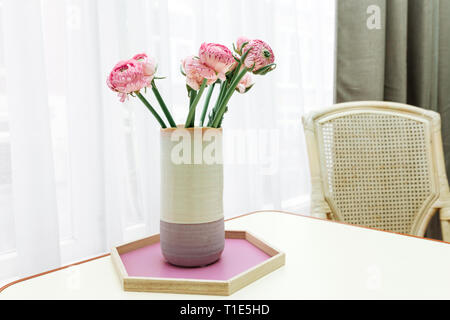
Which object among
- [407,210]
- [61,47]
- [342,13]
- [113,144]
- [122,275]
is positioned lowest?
[407,210]

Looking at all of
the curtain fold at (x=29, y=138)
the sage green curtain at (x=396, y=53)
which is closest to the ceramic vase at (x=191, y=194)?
the curtain fold at (x=29, y=138)


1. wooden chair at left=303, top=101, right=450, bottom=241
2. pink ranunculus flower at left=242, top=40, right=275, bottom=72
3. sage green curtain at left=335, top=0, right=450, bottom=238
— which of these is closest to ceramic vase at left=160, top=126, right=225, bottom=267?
pink ranunculus flower at left=242, top=40, right=275, bottom=72

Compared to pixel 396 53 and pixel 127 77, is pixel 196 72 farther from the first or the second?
pixel 396 53

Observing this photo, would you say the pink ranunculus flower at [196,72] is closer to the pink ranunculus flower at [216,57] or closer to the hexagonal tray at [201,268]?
the pink ranunculus flower at [216,57]

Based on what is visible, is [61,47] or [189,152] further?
[61,47]

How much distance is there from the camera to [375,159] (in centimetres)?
119

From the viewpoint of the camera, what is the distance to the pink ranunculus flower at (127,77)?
0.49 meters

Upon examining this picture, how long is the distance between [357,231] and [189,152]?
1.52 ft

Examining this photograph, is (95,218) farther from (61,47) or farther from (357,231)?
(357,231)

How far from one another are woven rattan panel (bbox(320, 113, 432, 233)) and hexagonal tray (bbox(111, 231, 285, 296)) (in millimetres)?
595

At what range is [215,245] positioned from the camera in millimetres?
565

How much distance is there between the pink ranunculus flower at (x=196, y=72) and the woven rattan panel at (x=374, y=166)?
0.75 m
